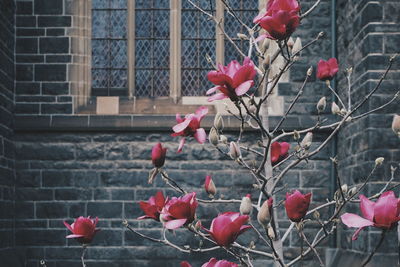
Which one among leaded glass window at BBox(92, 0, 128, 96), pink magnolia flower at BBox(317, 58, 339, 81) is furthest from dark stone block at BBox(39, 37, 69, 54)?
pink magnolia flower at BBox(317, 58, 339, 81)

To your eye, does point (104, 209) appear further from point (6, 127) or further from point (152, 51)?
point (152, 51)

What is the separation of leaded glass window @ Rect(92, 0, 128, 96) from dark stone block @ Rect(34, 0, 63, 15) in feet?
1.38

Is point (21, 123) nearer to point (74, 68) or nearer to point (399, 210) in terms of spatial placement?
point (74, 68)

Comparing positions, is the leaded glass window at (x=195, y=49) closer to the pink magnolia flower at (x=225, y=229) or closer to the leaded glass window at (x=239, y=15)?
the leaded glass window at (x=239, y=15)

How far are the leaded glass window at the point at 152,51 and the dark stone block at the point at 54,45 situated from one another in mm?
782

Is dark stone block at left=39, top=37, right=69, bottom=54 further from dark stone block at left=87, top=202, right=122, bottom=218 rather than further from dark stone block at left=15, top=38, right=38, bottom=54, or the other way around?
dark stone block at left=87, top=202, right=122, bottom=218

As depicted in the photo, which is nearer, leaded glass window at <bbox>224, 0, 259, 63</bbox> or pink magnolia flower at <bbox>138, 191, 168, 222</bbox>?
pink magnolia flower at <bbox>138, 191, 168, 222</bbox>

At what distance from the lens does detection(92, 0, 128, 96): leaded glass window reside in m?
6.94

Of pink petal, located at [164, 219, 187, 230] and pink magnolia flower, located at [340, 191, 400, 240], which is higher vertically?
pink magnolia flower, located at [340, 191, 400, 240]

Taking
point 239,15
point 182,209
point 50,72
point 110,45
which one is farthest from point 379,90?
point 182,209

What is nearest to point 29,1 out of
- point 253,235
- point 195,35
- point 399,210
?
point 195,35

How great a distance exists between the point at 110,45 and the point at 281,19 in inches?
208

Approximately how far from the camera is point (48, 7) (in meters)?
6.63

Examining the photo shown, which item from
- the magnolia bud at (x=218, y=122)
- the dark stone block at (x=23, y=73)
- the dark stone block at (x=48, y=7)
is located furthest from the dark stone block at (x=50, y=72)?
the magnolia bud at (x=218, y=122)
